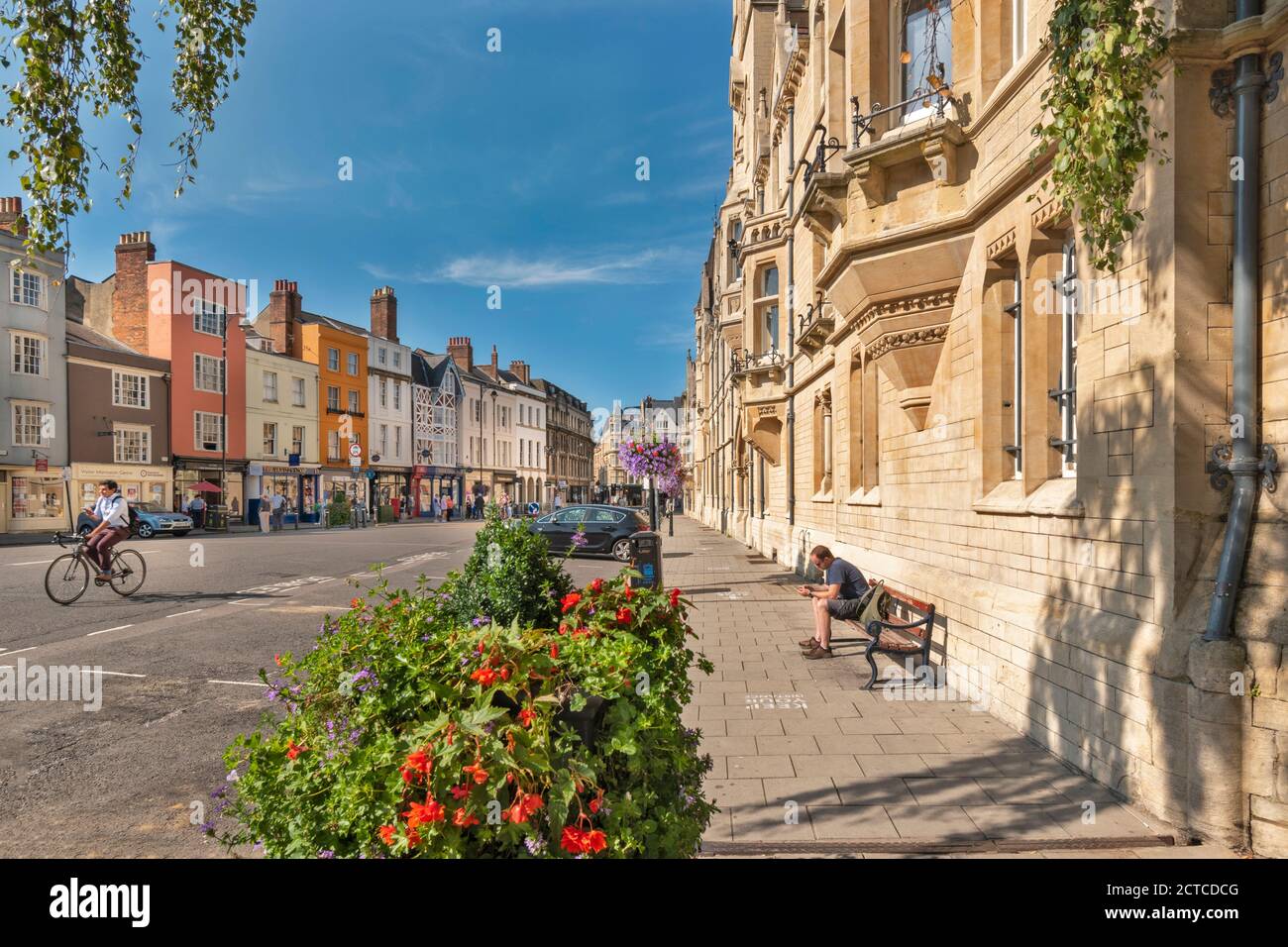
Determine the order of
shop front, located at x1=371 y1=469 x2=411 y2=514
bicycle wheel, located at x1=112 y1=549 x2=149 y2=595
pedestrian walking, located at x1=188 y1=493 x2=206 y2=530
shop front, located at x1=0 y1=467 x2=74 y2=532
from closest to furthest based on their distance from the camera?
bicycle wheel, located at x1=112 y1=549 x2=149 y2=595 < shop front, located at x1=0 y1=467 x2=74 y2=532 < pedestrian walking, located at x1=188 y1=493 x2=206 y2=530 < shop front, located at x1=371 y1=469 x2=411 y2=514

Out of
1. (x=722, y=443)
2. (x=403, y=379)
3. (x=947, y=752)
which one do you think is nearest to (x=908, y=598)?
(x=947, y=752)

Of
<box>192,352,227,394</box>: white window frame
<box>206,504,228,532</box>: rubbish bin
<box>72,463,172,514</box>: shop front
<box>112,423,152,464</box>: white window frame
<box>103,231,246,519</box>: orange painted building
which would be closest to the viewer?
<box>72,463,172,514</box>: shop front

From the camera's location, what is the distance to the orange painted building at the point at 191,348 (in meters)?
35.0

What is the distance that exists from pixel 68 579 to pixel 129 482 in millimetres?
25506

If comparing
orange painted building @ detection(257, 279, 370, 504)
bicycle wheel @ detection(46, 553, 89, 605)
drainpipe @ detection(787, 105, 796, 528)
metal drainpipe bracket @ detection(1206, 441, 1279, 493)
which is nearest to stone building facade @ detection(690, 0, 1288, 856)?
metal drainpipe bracket @ detection(1206, 441, 1279, 493)

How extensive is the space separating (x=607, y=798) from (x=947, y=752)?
13.1 ft

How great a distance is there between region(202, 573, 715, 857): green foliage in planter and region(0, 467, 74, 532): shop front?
35.3m

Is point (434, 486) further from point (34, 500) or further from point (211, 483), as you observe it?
point (34, 500)

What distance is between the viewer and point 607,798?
6.93ft

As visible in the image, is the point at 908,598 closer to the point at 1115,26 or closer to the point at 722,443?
the point at 1115,26

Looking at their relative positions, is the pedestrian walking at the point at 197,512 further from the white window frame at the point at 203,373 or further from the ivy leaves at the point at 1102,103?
the ivy leaves at the point at 1102,103

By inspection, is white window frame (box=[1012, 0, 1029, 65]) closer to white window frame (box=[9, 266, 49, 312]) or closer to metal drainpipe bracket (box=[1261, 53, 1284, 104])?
metal drainpipe bracket (box=[1261, 53, 1284, 104])

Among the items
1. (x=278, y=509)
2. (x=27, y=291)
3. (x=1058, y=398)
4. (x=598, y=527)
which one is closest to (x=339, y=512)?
(x=278, y=509)

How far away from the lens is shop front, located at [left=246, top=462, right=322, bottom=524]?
130 ft
